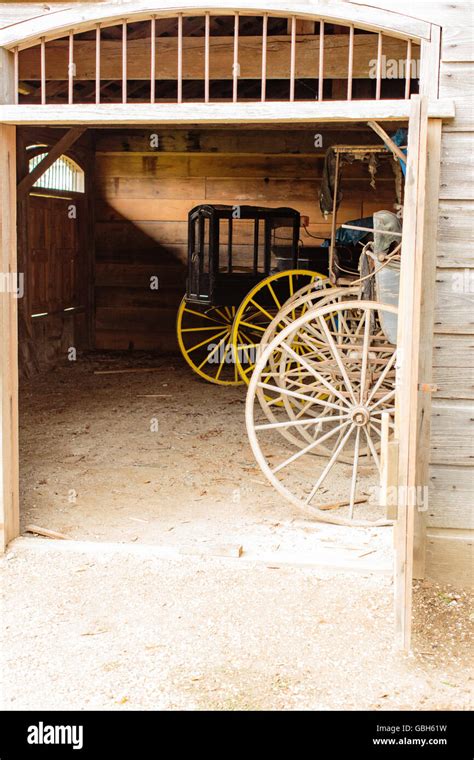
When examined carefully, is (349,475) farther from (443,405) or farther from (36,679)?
(36,679)

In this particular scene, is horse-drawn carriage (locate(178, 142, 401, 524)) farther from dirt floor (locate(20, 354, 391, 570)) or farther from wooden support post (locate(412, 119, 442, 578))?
wooden support post (locate(412, 119, 442, 578))

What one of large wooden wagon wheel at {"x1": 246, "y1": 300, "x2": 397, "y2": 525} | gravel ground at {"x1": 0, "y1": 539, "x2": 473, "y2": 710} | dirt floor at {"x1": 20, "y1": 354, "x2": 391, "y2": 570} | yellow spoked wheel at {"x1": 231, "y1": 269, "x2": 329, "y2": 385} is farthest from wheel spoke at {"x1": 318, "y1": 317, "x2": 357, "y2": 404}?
yellow spoked wheel at {"x1": 231, "y1": 269, "x2": 329, "y2": 385}

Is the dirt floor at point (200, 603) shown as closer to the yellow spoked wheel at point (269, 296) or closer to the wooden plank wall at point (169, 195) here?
the yellow spoked wheel at point (269, 296)

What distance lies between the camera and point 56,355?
10.2m

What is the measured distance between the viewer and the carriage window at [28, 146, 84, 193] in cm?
957

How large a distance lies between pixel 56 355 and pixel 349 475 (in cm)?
522

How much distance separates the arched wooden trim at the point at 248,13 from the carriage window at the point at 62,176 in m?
5.42

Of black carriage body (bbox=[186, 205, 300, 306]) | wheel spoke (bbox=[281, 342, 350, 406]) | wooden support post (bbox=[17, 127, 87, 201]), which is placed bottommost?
wheel spoke (bbox=[281, 342, 350, 406])

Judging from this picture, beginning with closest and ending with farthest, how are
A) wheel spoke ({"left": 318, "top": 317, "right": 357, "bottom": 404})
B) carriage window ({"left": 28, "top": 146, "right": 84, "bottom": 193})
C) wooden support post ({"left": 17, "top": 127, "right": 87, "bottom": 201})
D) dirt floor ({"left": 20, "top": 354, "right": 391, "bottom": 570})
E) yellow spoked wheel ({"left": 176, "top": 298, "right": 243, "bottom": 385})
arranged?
dirt floor ({"left": 20, "top": 354, "right": 391, "bottom": 570})
wheel spoke ({"left": 318, "top": 317, "right": 357, "bottom": 404})
wooden support post ({"left": 17, "top": 127, "right": 87, "bottom": 201})
yellow spoked wheel ({"left": 176, "top": 298, "right": 243, "bottom": 385})
carriage window ({"left": 28, "top": 146, "right": 84, "bottom": 193})

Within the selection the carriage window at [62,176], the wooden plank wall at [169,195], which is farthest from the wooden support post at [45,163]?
the wooden plank wall at [169,195]

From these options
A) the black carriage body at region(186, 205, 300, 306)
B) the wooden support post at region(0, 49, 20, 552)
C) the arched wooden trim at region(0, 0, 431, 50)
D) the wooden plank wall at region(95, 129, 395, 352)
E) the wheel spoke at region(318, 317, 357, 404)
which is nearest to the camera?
the arched wooden trim at region(0, 0, 431, 50)

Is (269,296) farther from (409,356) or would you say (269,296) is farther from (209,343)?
(409,356)

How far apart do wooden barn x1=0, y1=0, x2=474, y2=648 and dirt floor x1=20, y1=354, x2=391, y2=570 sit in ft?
0.12

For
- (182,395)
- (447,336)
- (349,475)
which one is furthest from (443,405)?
(182,395)
